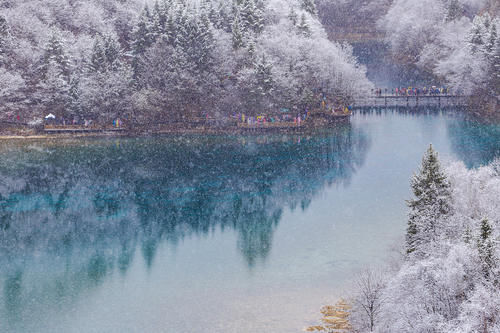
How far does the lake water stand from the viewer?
3316cm

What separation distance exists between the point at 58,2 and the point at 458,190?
72059mm

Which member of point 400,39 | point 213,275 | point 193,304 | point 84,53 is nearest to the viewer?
point 193,304

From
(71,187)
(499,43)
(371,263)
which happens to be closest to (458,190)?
(371,263)

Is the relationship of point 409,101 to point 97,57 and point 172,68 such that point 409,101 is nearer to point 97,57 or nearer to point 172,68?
point 172,68

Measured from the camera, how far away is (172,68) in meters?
74.8

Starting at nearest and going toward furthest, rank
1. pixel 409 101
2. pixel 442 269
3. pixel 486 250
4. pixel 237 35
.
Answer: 1. pixel 486 250
2. pixel 442 269
3. pixel 237 35
4. pixel 409 101

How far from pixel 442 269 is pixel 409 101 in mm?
63854

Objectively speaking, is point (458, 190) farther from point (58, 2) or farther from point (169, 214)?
point (58, 2)

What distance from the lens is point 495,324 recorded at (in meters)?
21.3

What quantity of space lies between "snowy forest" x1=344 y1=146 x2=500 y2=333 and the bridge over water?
4781cm

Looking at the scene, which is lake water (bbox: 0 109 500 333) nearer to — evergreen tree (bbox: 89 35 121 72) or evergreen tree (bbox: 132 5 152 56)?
evergreen tree (bbox: 89 35 121 72)

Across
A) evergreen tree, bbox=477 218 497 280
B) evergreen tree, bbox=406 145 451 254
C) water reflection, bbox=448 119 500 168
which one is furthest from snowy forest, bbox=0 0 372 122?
evergreen tree, bbox=477 218 497 280

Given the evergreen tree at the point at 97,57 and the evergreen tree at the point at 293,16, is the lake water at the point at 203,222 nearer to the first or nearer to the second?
the evergreen tree at the point at 97,57

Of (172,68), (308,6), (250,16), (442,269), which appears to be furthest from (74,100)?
(442,269)
